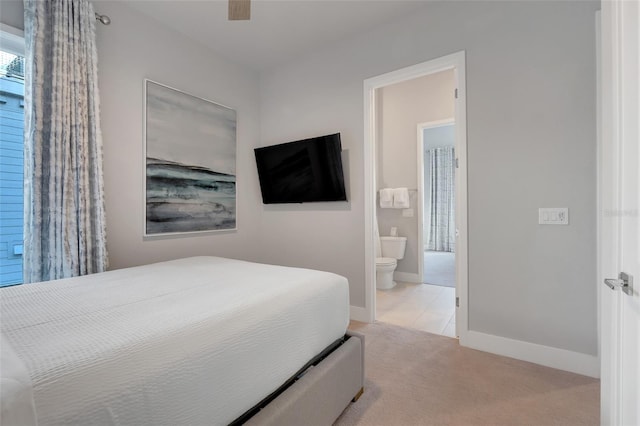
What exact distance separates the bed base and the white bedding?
2.8 inches

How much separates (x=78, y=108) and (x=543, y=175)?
3.35 meters

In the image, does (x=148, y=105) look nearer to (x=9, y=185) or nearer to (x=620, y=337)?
(x=9, y=185)

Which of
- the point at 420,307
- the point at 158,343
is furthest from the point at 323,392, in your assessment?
the point at 420,307

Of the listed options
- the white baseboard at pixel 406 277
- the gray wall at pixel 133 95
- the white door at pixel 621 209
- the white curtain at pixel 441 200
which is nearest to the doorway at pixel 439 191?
the white curtain at pixel 441 200

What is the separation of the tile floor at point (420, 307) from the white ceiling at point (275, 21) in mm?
2916

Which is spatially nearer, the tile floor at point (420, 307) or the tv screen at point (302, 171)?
the tile floor at point (420, 307)

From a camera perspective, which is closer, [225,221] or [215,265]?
[215,265]

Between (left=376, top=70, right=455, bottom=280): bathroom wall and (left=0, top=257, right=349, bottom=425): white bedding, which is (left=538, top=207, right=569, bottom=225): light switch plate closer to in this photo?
(left=0, top=257, right=349, bottom=425): white bedding

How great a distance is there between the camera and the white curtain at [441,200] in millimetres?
6371

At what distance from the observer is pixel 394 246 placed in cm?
429

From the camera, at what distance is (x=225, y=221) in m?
3.11

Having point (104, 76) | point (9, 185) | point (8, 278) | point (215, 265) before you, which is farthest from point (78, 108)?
point (215, 265)

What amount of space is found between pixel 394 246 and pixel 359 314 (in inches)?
67.0

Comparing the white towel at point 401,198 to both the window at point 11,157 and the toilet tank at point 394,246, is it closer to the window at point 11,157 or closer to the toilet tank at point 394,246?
the toilet tank at point 394,246
